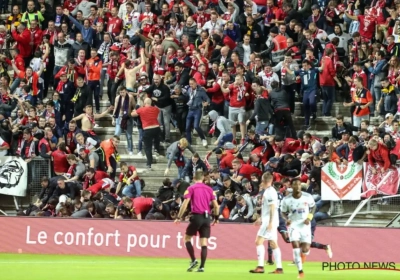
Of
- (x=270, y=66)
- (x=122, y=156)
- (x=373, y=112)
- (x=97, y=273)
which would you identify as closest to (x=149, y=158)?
(x=122, y=156)

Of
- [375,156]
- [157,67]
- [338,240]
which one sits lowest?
[338,240]

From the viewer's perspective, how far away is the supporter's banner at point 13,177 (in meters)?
32.2

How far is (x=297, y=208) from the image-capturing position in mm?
21766

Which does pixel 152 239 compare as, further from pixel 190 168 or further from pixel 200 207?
pixel 200 207

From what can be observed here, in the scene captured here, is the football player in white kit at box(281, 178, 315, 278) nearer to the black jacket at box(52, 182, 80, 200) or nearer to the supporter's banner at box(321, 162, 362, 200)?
the supporter's banner at box(321, 162, 362, 200)

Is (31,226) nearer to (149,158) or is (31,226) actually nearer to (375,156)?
(149,158)

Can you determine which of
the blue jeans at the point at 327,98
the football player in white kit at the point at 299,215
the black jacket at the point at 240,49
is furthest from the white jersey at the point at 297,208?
the black jacket at the point at 240,49

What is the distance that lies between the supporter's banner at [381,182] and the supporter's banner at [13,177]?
986 centimetres

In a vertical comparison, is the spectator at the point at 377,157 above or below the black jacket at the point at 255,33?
below

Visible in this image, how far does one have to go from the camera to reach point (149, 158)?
106ft

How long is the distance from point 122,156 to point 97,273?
11.9 meters

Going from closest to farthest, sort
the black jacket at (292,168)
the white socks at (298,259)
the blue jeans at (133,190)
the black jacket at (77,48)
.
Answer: the white socks at (298,259) < the black jacket at (292,168) < the blue jeans at (133,190) < the black jacket at (77,48)

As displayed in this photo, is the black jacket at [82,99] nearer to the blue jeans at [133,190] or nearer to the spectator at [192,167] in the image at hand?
the blue jeans at [133,190]

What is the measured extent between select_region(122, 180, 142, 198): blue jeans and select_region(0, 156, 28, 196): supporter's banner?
3.44 metres
